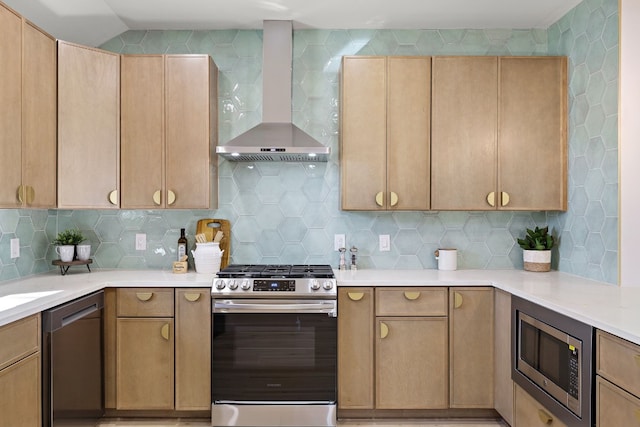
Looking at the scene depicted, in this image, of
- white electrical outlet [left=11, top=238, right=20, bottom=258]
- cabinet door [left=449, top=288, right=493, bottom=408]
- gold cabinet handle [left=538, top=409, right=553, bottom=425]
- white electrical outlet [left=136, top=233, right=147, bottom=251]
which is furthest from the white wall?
white electrical outlet [left=11, top=238, right=20, bottom=258]

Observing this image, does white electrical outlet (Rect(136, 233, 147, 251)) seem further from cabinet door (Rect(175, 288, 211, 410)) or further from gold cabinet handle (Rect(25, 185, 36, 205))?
gold cabinet handle (Rect(25, 185, 36, 205))

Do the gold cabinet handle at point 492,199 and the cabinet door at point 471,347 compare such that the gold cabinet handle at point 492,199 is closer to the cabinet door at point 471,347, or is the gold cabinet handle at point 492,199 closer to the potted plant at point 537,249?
the potted plant at point 537,249

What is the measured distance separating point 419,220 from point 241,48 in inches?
74.0

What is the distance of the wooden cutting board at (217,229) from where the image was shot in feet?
11.1

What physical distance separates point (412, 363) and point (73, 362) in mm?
1975

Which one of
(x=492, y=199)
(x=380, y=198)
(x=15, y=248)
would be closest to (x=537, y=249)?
(x=492, y=199)

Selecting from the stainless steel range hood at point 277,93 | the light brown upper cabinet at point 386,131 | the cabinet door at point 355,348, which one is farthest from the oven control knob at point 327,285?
the stainless steel range hood at point 277,93

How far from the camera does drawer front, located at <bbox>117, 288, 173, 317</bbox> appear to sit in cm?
281

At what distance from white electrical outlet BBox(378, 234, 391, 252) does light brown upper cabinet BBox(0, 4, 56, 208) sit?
7.34ft

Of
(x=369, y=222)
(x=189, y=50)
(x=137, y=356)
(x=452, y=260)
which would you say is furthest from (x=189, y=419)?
(x=189, y=50)

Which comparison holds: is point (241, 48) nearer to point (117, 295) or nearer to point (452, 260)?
point (117, 295)

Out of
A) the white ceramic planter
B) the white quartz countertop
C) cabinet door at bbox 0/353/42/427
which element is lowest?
cabinet door at bbox 0/353/42/427

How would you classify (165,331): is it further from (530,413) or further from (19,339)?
(530,413)

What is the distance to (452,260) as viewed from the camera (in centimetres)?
328
